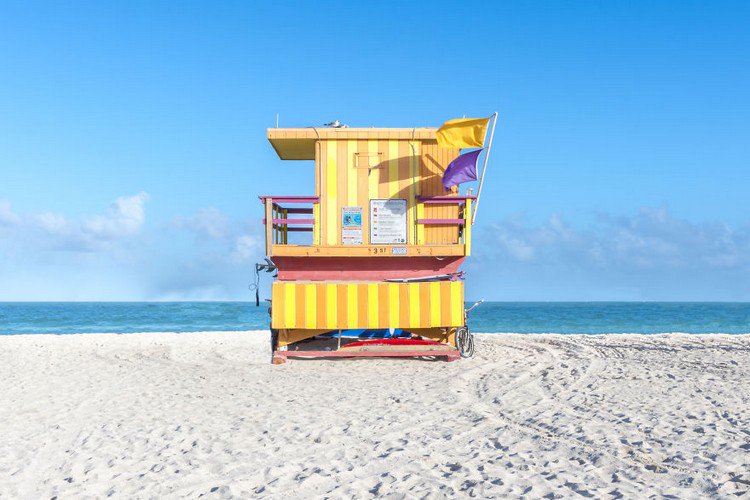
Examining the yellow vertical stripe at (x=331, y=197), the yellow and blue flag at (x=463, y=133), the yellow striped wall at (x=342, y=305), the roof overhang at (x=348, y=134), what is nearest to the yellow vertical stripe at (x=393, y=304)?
the yellow striped wall at (x=342, y=305)

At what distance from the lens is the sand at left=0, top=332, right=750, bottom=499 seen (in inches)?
208

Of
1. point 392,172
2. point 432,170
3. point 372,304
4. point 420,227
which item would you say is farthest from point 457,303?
point 392,172

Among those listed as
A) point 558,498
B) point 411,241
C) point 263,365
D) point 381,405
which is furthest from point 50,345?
point 558,498

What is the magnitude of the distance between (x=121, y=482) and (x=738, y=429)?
673 cm

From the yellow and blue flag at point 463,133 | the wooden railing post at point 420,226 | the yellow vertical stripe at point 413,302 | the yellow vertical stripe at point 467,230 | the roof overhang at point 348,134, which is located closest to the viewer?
the yellow vertical stripe at point 413,302

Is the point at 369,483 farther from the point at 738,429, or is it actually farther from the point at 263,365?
the point at 263,365

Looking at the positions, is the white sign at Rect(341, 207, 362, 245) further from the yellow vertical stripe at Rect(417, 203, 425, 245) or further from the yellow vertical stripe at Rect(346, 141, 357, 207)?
the yellow vertical stripe at Rect(417, 203, 425, 245)

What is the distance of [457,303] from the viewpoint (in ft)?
44.1

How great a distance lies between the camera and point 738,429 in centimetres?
688

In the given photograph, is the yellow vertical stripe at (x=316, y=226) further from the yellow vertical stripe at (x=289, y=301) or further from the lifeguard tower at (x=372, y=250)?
the yellow vertical stripe at (x=289, y=301)

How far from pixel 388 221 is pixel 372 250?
44.4 inches

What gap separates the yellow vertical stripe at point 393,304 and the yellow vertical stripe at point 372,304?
0.30 m

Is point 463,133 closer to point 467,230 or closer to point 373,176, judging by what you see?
point 467,230

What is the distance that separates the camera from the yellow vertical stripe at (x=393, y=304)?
13320 millimetres
